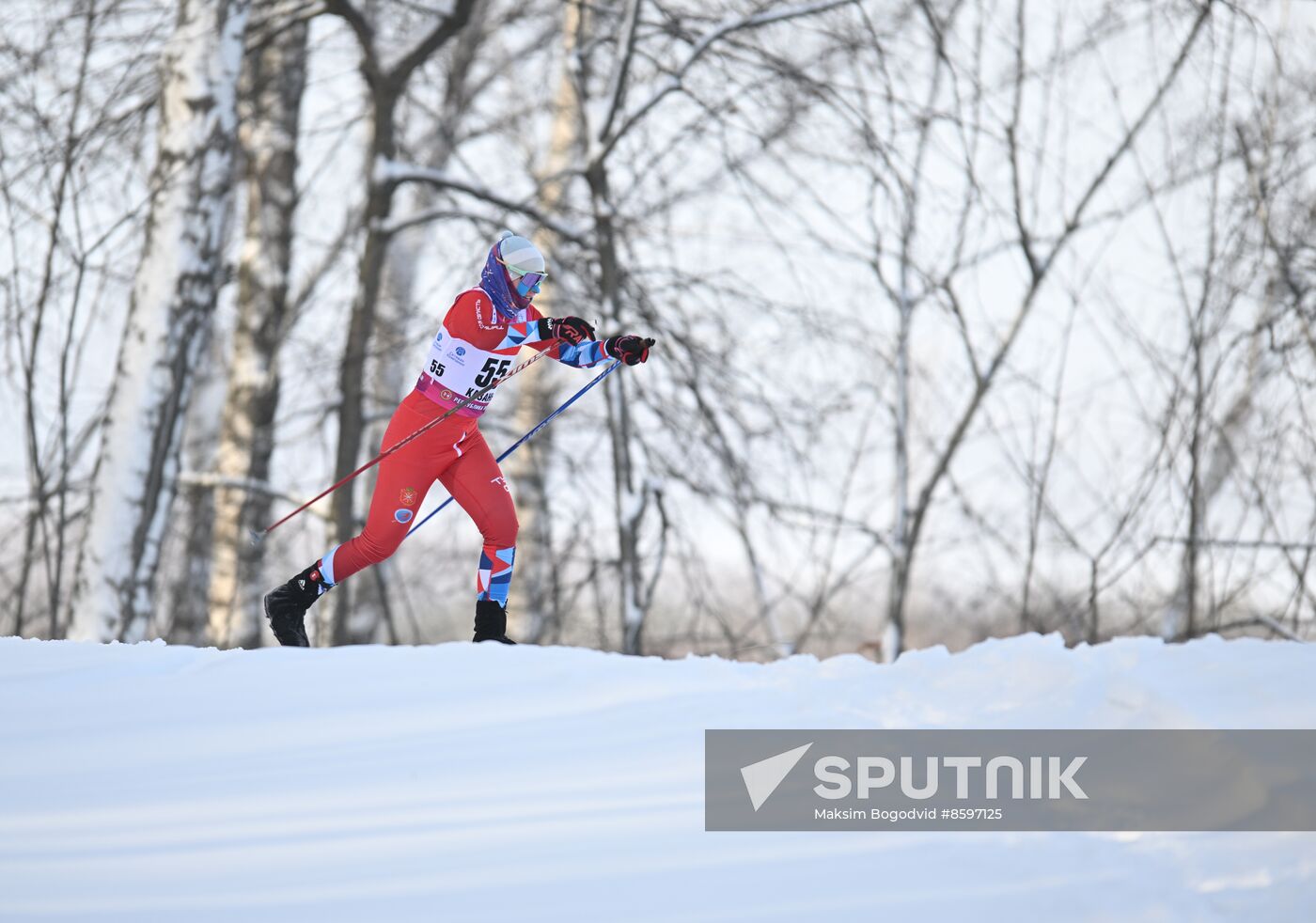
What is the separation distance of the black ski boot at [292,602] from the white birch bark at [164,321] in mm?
1598

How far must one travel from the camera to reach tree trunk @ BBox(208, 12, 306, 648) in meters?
7.88

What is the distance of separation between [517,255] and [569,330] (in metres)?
0.34

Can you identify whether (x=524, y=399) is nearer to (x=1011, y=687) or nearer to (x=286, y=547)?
(x=286, y=547)

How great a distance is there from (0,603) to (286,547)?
9.45 feet

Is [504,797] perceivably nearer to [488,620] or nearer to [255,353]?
[488,620]

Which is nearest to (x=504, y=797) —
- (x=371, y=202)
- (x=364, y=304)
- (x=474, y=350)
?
(x=474, y=350)

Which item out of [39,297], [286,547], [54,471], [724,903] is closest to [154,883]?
[724,903]

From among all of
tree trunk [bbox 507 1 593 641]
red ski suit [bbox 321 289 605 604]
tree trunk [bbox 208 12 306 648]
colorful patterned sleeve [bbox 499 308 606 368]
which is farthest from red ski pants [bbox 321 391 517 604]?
tree trunk [bbox 507 1 593 641]

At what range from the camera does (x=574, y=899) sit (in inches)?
79.7
